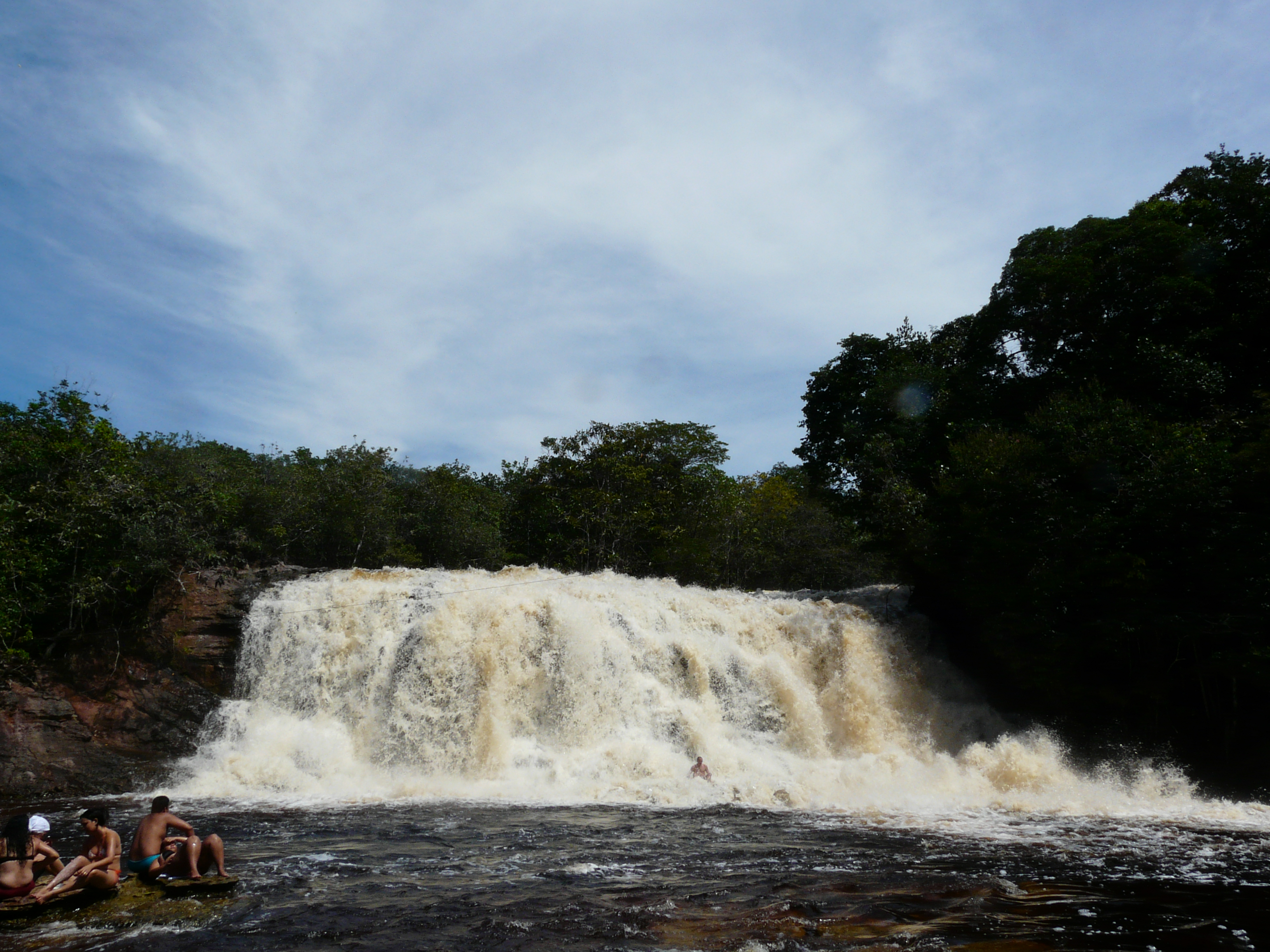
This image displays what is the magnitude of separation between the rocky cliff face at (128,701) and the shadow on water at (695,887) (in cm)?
381

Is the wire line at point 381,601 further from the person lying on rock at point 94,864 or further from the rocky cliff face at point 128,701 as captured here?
the person lying on rock at point 94,864

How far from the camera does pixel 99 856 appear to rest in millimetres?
7457

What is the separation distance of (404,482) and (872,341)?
20.7m

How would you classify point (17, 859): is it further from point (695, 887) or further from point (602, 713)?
point (602, 713)

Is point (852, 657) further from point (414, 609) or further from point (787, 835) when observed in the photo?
A: point (414, 609)

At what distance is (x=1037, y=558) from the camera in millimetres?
17156

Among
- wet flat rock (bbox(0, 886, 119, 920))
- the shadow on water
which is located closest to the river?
the shadow on water

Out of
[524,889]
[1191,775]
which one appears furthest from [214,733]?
[1191,775]

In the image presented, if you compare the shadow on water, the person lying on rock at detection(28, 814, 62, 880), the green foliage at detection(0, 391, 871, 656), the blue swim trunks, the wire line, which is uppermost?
the green foliage at detection(0, 391, 871, 656)

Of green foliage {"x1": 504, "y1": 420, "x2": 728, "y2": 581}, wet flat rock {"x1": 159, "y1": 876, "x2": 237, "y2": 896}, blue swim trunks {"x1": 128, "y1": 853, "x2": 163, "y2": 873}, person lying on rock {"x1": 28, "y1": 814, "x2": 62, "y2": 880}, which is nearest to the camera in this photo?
person lying on rock {"x1": 28, "y1": 814, "x2": 62, "y2": 880}

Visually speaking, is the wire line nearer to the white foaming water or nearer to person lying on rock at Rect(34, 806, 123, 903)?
the white foaming water

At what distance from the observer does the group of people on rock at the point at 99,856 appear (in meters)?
7.16

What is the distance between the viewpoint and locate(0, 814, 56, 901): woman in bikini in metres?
7.07

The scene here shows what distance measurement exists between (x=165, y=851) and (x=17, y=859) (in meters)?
1.29
